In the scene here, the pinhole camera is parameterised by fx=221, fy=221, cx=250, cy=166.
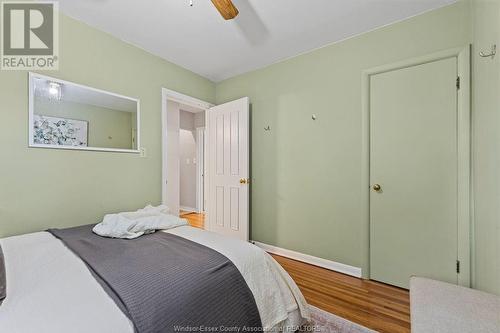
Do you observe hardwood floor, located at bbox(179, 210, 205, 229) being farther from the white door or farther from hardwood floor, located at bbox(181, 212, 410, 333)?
hardwood floor, located at bbox(181, 212, 410, 333)

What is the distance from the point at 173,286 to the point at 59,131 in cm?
189

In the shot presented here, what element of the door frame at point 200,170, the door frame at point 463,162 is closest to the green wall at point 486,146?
the door frame at point 463,162

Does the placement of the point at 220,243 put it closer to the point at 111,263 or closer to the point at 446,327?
the point at 111,263

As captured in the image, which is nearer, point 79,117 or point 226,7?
point 226,7

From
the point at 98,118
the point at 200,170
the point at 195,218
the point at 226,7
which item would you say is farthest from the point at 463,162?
the point at 200,170

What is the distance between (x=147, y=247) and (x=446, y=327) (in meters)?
1.53

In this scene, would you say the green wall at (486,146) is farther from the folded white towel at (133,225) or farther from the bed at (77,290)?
the folded white towel at (133,225)

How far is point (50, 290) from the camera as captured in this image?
2.74 ft

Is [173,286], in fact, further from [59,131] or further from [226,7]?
[59,131]

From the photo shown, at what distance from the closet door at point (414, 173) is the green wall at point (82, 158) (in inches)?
96.6

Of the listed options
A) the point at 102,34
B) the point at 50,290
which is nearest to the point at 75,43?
the point at 102,34

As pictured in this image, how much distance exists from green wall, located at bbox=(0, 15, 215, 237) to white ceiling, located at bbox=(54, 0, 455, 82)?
0.22 meters

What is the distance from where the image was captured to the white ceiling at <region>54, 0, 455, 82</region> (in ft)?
6.18

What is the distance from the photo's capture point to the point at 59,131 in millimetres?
1945
